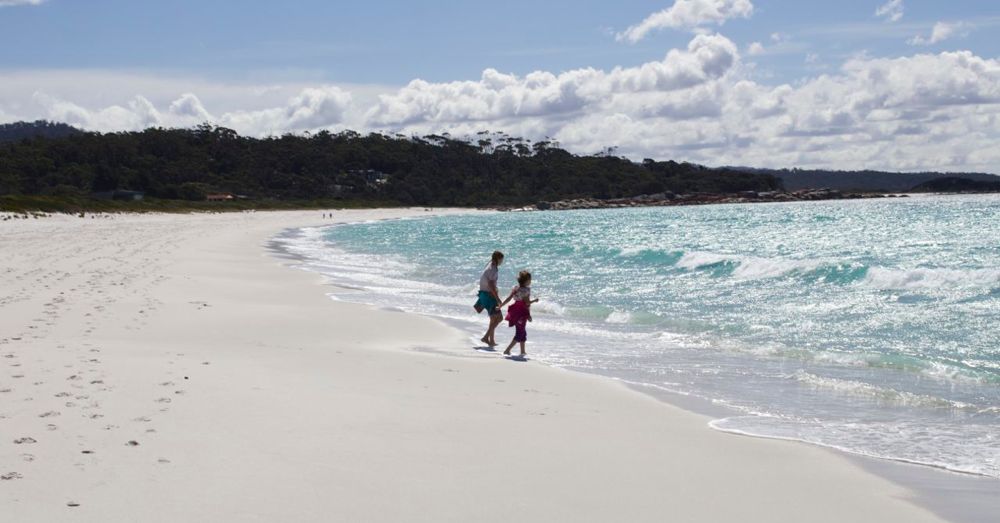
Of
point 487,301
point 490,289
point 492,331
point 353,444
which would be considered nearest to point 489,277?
point 490,289

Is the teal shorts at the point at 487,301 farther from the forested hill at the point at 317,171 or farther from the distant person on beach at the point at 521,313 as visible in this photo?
the forested hill at the point at 317,171

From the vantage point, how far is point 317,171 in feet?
499

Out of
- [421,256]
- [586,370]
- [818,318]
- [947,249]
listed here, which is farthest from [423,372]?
[947,249]

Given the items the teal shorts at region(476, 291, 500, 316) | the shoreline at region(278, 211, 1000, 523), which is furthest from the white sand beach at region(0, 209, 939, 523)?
the teal shorts at region(476, 291, 500, 316)

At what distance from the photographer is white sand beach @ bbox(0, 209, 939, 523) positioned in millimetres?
5266

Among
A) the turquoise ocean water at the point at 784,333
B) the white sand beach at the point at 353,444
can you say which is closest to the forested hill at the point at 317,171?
the turquoise ocean water at the point at 784,333

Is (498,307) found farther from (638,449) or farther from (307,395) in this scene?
(638,449)

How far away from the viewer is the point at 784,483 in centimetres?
628

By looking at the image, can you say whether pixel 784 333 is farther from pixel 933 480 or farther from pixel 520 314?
pixel 933 480

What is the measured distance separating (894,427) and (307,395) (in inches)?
203

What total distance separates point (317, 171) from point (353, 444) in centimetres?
14912

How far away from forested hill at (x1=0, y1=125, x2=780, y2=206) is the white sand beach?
308ft

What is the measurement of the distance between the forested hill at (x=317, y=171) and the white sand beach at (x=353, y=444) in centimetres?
9376

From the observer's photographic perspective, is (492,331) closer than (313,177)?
Yes
